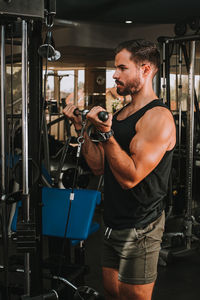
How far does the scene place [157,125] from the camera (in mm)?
1546

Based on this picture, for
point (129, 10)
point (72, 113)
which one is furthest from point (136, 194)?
point (129, 10)

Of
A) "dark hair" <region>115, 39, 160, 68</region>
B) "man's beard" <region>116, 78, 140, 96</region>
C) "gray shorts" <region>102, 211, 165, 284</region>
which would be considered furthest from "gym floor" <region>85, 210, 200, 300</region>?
"dark hair" <region>115, 39, 160, 68</region>

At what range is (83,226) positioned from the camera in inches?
96.6

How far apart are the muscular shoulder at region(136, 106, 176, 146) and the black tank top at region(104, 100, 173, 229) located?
4 cm

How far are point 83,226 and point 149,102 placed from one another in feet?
3.54

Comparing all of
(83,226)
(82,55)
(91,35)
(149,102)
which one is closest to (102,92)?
(82,55)

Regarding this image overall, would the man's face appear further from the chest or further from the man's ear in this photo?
the chest

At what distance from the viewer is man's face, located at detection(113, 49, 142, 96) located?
1648 millimetres

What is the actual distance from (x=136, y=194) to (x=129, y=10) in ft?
16.6

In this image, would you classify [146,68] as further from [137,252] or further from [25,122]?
[137,252]

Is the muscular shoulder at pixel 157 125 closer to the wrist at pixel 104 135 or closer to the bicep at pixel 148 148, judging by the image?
the bicep at pixel 148 148

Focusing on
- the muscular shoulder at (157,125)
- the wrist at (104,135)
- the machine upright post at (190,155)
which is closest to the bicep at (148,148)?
the muscular shoulder at (157,125)

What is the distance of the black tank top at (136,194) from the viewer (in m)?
1.63

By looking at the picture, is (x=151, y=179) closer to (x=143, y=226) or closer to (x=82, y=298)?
(x=143, y=226)
